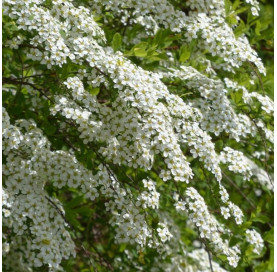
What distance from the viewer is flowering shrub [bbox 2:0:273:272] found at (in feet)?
8.23

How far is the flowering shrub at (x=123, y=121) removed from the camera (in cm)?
251

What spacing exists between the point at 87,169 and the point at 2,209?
15.9 inches

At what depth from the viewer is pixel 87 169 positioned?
2682 mm

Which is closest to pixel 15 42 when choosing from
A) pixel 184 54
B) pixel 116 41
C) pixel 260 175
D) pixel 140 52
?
pixel 116 41

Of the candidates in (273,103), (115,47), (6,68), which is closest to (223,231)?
(273,103)

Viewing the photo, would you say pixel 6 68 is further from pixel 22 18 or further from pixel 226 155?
pixel 226 155

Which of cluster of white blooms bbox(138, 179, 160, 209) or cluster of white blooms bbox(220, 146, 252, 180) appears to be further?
cluster of white blooms bbox(220, 146, 252, 180)

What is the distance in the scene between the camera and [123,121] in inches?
98.0

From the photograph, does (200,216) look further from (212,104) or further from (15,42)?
(15,42)

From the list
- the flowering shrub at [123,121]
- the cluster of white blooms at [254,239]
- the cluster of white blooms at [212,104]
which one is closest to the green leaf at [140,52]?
the flowering shrub at [123,121]

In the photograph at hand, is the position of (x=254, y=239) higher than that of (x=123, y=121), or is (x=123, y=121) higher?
(x=123, y=121)

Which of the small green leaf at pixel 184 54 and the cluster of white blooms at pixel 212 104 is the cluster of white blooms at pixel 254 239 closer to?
the cluster of white blooms at pixel 212 104

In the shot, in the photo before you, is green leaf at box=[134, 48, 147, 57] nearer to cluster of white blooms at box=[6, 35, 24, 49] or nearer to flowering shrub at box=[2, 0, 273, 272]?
flowering shrub at box=[2, 0, 273, 272]

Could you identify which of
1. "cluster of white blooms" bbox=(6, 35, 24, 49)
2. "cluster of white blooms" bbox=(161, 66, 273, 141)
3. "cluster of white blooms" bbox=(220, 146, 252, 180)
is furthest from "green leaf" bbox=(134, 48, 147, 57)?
"cluster of white blooms" bbox=(220, 146, 252, 180)
